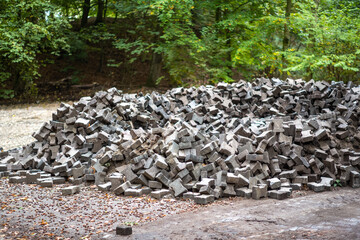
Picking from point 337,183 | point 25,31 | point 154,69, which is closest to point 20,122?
point 25,31

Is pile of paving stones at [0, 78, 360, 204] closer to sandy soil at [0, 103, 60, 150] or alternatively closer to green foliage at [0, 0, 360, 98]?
sandy soil at [0, 103, 60, 150]

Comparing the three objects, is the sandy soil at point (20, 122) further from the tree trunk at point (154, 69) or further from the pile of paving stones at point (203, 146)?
the tree trunk at point (154, 69)

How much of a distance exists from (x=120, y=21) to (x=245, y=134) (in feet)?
60.2

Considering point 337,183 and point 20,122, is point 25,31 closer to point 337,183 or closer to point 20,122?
point 20,122

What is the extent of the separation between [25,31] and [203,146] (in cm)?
1260

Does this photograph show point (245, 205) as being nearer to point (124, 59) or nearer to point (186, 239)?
point (186, 239)

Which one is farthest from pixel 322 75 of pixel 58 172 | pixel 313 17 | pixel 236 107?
pixel 58 172

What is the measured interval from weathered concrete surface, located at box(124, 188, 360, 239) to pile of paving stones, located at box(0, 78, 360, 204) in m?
0.51

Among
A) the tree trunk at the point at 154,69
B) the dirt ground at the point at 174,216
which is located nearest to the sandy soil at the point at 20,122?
the dirt ground at the point at 174,216

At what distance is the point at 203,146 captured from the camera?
766 cm

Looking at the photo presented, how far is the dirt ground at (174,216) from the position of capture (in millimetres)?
5086

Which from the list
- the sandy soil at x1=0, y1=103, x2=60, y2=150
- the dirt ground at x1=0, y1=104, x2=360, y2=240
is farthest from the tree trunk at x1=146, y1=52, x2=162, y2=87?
the dirt ground at x1=0, y1=104, x2=360, y2=240

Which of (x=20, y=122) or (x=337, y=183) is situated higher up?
(x=20, y=122)

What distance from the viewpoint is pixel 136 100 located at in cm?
1068
